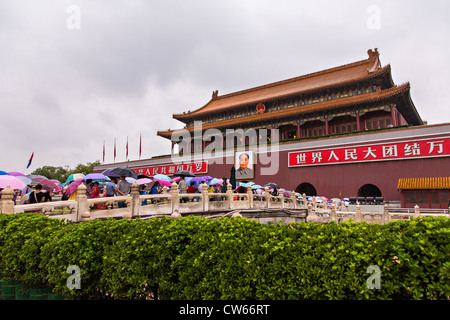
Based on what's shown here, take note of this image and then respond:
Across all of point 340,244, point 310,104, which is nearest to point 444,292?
point 340,244

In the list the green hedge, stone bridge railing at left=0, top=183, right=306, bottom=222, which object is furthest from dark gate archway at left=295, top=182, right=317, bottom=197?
the green hedge

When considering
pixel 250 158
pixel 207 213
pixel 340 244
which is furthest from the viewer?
pixel 250 158

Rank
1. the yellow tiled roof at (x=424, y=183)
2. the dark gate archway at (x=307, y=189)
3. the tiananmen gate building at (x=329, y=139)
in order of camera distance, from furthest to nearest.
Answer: the dark gate archway at (x=307, y=189) → the tiananmen gate building at (x=329, y=139) → the yellow tiled roof at (x=424, y=183)

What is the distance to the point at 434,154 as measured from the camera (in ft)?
56.9

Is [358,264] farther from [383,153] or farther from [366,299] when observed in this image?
[383,153]

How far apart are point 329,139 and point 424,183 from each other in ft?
21.2

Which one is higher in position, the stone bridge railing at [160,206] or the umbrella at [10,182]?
the umbrella at [10,182]

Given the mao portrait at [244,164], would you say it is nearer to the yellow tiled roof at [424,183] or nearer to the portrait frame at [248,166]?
the portrait frame at [248,166]

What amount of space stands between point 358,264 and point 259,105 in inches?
1034

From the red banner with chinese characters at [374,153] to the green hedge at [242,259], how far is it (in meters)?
17.6

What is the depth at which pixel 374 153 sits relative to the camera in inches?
765

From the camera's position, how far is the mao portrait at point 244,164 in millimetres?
24703

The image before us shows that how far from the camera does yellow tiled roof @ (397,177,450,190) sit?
16375mm

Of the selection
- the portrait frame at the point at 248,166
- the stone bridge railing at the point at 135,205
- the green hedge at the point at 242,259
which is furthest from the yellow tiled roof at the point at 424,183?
the green hedge at the point at 242,259
